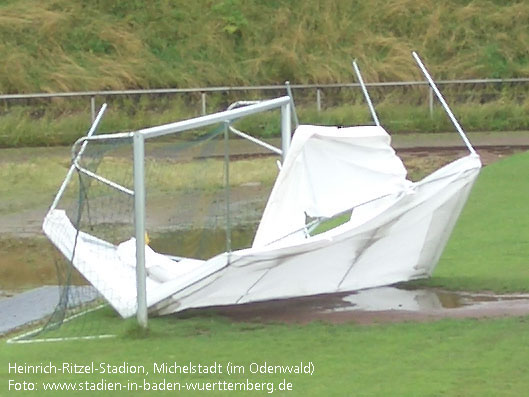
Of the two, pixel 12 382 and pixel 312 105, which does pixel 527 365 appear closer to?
pixel 12 382

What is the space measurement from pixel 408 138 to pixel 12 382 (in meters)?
21.7

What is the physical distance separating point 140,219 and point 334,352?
198 centimetres

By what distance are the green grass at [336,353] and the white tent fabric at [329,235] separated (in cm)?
42

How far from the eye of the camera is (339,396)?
780cm

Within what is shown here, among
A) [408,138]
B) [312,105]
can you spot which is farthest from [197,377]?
[312,105]

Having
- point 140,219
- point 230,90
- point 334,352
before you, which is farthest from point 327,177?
point 230,90

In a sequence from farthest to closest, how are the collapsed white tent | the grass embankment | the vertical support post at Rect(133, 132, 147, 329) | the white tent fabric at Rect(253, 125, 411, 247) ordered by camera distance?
the grass embankment
the white tent fabric at Rect(253, 125, 411, 247)
the collapsed white tent
the vertical support post at Rect(133, 132, 147, 329)

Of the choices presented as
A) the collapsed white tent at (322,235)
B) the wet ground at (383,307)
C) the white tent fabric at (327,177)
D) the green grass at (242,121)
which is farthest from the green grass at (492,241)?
the green grass at (242,121)

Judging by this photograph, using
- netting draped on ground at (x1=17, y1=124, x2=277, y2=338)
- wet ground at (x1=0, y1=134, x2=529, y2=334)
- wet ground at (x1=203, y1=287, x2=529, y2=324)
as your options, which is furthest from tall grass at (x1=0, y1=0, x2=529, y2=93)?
wet ground at (x1=203, y1=287, x2=529, y2=324)

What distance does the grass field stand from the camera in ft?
26.6

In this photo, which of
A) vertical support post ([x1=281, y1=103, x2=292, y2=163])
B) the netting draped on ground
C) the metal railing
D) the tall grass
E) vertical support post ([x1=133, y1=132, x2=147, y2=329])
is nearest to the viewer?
vertical support post ([x1=133, y1=132, x2=147, y2=329])

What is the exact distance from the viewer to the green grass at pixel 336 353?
8.09 meters

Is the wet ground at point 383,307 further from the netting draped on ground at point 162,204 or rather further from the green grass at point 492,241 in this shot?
the netting draped on ground at point 162,204

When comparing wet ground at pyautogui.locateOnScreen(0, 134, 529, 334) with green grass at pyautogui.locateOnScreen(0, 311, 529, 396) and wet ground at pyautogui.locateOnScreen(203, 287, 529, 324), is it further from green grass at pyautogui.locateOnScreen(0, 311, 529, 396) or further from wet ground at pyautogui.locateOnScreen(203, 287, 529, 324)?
green grass at pyautogui.locateOnScreen(0, 311, 529, 396)
